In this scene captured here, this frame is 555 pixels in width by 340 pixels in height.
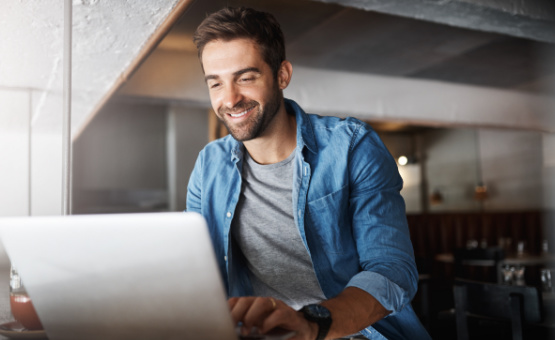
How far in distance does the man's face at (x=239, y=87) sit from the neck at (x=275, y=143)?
0.03m

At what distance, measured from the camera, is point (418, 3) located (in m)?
2.32

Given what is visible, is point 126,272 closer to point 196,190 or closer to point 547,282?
point 196,190

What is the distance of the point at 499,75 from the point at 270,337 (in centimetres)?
498

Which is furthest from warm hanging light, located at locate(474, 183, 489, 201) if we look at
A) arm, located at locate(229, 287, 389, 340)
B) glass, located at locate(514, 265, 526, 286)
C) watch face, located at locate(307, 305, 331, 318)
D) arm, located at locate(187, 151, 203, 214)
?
watch face, located at locate(307, 305, 331, 318)

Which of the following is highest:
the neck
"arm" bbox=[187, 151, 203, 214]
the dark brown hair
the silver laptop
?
the dark brown hair

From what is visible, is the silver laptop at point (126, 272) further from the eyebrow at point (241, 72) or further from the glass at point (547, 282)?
the glass at point (547, 282)

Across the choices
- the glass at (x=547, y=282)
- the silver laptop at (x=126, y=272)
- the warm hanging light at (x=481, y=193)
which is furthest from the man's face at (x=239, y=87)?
the warm hanging light at (x=481, y=193)

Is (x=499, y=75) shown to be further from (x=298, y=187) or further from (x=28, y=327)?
(x=28, y=327)

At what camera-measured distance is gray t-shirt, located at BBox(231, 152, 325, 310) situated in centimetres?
147

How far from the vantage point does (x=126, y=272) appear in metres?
0.66

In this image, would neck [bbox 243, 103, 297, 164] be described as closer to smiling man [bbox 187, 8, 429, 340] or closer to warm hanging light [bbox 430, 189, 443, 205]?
smiling man [bbox 187, 8, 429, 340]

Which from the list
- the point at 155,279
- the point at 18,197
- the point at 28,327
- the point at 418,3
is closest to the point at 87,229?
the point at 155,279

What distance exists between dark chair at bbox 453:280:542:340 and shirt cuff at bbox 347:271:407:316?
1.11m

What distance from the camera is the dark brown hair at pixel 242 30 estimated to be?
1.51 meters
